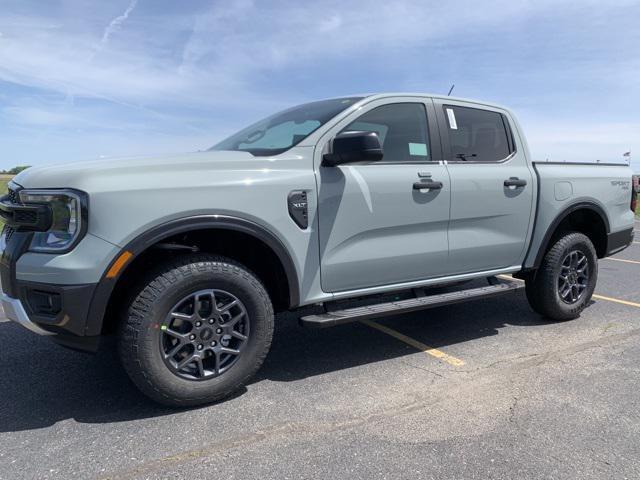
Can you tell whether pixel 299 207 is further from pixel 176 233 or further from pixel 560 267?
pixel 560 267

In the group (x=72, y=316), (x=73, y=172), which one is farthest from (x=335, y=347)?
(x=73, y=172)

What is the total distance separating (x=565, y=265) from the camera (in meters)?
4.83

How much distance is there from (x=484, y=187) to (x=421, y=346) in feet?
4.59

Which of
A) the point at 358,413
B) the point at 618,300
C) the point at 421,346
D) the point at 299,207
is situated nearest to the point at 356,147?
the point at 299,207

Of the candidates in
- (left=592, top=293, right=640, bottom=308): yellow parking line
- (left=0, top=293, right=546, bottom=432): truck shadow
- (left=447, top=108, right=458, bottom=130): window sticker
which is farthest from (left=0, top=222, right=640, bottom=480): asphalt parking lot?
(left=447, top=108, right=458, bottom=130): window sticker

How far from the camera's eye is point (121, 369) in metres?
3.65

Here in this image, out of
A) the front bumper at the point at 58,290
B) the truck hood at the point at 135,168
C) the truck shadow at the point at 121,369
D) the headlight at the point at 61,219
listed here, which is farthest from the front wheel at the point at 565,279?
the headlight at the point at 61,219

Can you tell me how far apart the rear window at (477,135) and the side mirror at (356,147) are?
112 centimetres

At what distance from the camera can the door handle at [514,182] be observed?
4277mm

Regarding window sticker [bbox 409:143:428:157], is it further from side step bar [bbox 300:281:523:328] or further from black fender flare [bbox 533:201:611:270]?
black fender flare [bbox 533:201:611:270]

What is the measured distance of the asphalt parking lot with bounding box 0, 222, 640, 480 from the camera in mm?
2457

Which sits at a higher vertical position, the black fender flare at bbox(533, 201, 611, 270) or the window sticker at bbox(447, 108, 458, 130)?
the window sticker at bbox(447, 108, 458, 130)

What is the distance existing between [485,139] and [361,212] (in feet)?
5.37

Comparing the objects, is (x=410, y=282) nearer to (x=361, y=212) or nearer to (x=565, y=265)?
(x=361, y=212)
